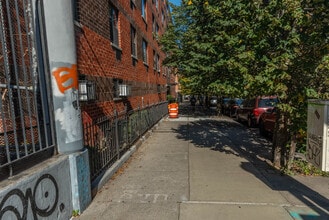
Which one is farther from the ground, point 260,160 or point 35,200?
point 35,200

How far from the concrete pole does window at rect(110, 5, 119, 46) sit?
4822 millimetres

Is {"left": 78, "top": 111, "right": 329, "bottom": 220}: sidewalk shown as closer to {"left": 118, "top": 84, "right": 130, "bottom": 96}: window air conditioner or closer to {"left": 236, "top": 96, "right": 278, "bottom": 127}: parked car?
{"left": 118, "top": 84, "right": 130, "bottom": 96}: window air conditioner

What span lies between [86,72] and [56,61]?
8.16 feet

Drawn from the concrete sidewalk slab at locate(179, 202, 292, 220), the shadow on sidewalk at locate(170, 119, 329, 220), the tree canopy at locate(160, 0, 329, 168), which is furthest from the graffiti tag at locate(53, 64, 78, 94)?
the shadow on sidewalk at locate(170, 119, 329, 220)

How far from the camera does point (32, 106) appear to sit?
3.25 m

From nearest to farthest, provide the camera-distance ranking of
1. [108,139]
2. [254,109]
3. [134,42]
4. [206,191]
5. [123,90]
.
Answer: [206,191], [108,139], [123,90], [134,42], [254,109]

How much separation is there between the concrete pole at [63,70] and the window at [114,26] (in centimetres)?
482

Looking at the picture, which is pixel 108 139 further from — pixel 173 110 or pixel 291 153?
pixel 173 110

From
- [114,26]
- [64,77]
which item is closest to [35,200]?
[64,77]

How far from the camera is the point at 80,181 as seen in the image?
3.54 metres

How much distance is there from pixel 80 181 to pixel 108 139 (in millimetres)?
1846

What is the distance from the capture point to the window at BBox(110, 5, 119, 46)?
823 cm

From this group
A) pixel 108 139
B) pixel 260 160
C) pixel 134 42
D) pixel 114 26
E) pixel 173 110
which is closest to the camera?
pixel 108 139

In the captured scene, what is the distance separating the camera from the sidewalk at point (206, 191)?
3.53 meters
